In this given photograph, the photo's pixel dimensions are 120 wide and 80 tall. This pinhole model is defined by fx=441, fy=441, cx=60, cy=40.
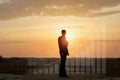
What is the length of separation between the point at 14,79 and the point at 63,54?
311cm

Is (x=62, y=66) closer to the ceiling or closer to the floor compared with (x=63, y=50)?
closer to the floor

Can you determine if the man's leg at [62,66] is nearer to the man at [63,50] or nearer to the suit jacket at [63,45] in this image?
the man at [63,50]

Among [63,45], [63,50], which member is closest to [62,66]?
[63,50]

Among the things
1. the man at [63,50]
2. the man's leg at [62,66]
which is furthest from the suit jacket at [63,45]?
the man's leg at [62,66]

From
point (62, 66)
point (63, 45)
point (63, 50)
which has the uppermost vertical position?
point (63, 45)

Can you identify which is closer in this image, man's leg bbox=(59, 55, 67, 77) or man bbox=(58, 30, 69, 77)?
man bbox=(58, 30, 69, 77)

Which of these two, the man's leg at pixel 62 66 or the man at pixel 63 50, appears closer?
the man at pixel 63 50

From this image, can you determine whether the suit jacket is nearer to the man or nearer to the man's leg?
the man

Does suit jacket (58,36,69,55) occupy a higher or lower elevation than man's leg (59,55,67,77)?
higher

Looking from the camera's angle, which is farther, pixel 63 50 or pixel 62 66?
pixel 62 66

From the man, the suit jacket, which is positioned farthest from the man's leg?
the suit jacket

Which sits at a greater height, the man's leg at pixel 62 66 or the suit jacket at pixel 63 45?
the suit jacket at pixel 63 45

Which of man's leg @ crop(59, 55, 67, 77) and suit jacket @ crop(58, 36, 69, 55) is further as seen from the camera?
man's leg @ crop(59, 55, 67, 77)

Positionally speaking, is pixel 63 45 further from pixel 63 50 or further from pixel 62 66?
pixel 62 66
